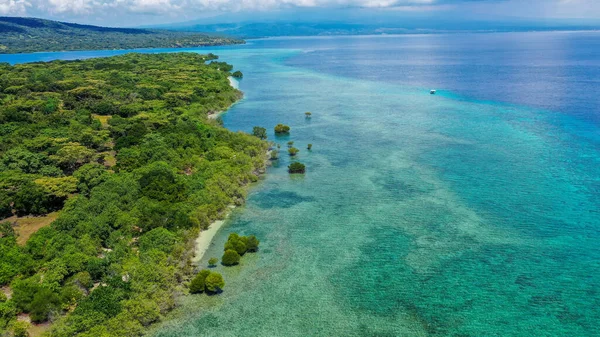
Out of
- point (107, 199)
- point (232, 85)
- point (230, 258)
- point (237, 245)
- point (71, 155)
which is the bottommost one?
point (230, 258)

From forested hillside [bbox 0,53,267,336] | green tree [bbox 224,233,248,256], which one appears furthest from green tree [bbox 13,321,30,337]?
green tree [bbox 224,233,248,256]

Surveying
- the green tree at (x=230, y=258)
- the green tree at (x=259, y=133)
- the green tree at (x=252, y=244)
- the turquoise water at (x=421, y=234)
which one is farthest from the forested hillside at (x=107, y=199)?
the green tree at (x=259, y=133)

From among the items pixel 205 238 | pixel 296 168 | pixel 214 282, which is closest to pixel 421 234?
pixel 214 282

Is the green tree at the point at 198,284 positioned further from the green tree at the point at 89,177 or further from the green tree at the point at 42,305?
the green tree at the point at 89,177

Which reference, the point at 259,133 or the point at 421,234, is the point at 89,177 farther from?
the point at 421,234

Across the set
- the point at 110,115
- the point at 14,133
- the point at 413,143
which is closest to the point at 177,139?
the point at 14,133

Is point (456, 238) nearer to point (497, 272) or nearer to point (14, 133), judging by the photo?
point (497, 272)
